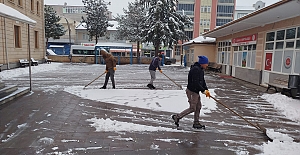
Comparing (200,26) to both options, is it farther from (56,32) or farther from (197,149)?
(197,149)

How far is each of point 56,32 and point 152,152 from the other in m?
40.4

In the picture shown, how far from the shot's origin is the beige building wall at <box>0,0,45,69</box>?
50.1ft

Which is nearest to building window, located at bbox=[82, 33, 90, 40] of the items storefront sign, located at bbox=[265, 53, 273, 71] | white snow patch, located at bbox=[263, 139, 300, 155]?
storefront sign, located at bbox=[265, 53, 273, 71]

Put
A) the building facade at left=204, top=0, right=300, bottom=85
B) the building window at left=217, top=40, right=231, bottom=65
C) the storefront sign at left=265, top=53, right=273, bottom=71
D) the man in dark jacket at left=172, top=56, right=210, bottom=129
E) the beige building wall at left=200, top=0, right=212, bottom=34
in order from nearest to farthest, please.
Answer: the man in dark jacket at left=172, top=56, right=210, bottom=129 < the building facade at left=204, top=0, right=300, bottom=85 < the storefront sign at left=265, top=53, right=273, bottom=71 < the building window at left=217, top=40, right=231, bottom=65 < the beige building wall at left=200, top=0, right=212, bottom=34

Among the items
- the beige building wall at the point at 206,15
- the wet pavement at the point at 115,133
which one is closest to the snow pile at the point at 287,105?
the wet pavement at the point at 115,133

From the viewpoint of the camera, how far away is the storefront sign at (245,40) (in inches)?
520

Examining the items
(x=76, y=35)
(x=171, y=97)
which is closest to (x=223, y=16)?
(x=76, y=35)

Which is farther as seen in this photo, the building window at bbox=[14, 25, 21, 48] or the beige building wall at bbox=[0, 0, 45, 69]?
the building window at bbox=[14, 25, 21, 48]

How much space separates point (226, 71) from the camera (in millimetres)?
18031

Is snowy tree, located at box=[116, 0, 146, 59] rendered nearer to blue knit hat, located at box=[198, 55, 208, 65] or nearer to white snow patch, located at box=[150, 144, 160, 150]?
blue knit hat, located at box=[198, 55, 208, 65]

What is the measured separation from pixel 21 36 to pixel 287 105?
1936 cm

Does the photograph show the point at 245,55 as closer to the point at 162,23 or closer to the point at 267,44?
the point at 267,44

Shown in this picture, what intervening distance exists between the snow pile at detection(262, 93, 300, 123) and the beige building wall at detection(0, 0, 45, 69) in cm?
1632

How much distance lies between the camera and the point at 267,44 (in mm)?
11859
